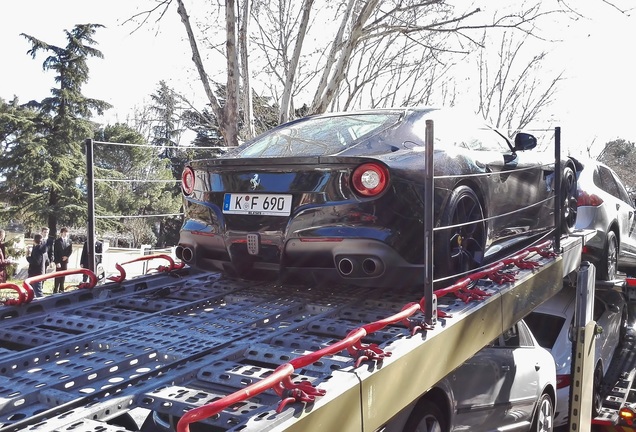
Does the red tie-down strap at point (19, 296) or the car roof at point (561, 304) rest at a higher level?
the red tie-down strap at point (19, 296)

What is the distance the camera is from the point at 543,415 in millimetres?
5336

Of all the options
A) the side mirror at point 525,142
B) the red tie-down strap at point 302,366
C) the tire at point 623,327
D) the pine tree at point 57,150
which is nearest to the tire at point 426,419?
the red tie-down strap at point 302,366

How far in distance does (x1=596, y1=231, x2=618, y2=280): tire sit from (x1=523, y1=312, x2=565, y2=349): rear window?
2.11ft

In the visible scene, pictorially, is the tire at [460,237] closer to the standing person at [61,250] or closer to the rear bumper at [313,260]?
the rear bumper at [313,260]

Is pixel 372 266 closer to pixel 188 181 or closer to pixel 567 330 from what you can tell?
pixel 188 181

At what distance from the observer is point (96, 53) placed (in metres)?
28.5

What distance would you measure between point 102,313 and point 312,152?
166 centimetres

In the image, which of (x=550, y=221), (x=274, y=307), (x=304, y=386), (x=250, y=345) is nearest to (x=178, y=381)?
(x=250, y=345)

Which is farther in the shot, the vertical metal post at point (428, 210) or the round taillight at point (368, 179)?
the round taillight at point (368, 179)

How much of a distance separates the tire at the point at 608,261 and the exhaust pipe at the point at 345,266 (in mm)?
3980

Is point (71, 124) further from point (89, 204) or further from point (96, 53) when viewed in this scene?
point (89, 204)

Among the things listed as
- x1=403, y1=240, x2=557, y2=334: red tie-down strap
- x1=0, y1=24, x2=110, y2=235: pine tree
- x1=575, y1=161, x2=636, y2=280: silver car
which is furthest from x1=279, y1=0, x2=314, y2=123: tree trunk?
x1=0, y1=24, x2=110, y2=235: pine tree

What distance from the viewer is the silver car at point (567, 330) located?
6.20 meters

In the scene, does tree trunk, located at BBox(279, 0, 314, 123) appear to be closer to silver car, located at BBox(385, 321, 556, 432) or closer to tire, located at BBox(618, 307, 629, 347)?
tire, located at BBox(618, 307, 629, 347)
